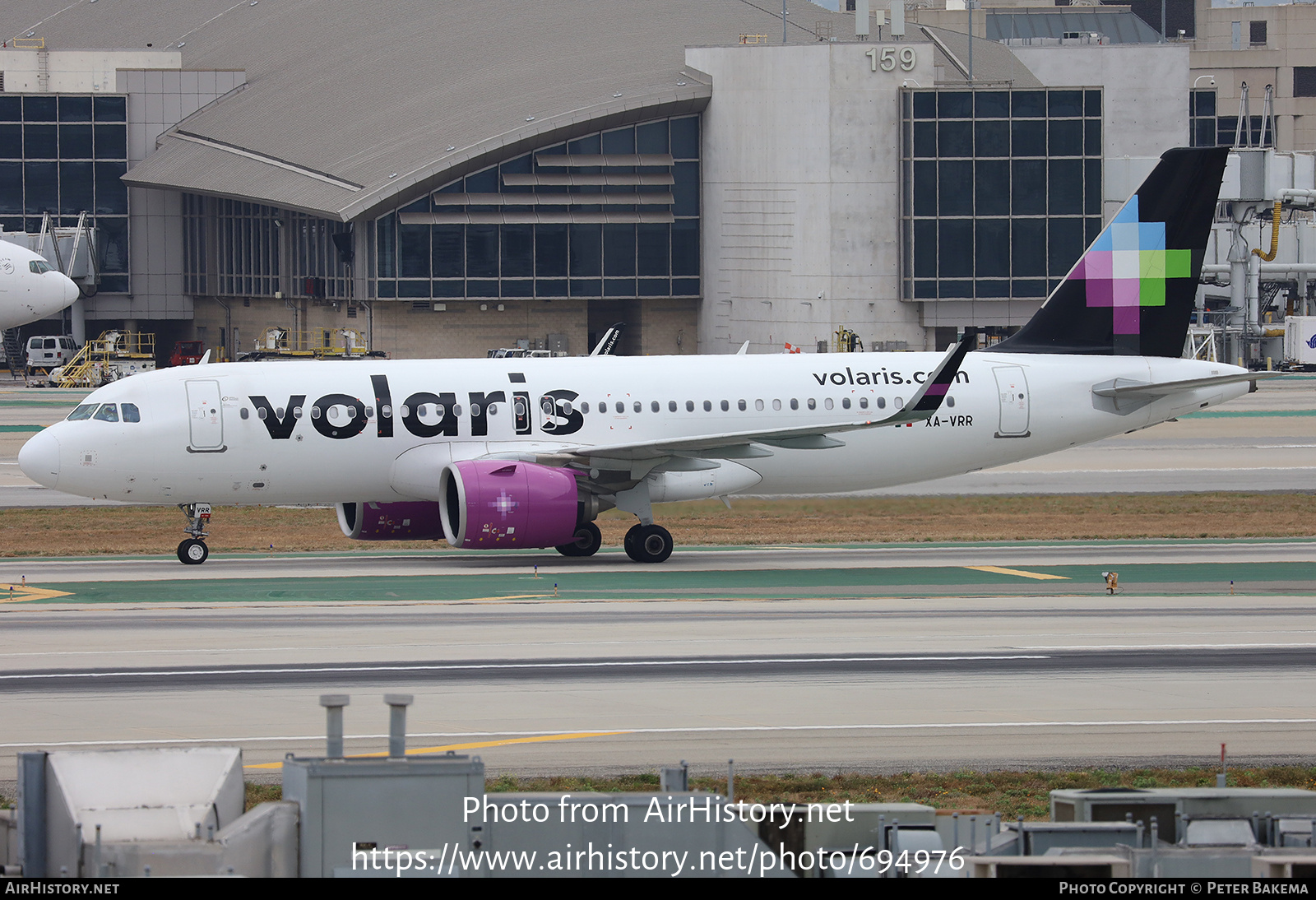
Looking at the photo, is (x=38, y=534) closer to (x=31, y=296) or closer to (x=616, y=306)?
(x=31, y=296)

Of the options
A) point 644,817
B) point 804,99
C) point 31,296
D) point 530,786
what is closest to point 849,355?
point 530,786

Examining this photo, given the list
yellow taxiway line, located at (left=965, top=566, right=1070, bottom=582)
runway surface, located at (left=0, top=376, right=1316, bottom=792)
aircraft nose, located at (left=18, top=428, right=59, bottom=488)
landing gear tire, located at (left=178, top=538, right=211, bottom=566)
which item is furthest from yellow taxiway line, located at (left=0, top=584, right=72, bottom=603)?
yellow taxiway line, located at (left=965, top=566, right=1070, bottom=582)

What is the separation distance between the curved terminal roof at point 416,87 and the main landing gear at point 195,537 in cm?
5615

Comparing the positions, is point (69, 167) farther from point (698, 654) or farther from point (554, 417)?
point (698, 654)

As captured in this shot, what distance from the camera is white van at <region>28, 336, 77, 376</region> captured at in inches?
3787

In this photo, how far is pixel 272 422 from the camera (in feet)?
114

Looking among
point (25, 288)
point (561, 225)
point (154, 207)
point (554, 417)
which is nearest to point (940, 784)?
point (554, 417)

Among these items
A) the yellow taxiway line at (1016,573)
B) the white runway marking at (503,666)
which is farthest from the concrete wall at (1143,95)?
the white runway marking at (503,666)

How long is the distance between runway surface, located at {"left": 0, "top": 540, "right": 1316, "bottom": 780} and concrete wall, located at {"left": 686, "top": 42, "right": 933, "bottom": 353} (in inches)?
2275

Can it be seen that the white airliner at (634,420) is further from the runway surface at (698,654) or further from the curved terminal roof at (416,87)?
the curved terminal roof at (416,87)

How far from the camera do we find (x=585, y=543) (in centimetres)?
3656

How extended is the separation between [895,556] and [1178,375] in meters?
8.21

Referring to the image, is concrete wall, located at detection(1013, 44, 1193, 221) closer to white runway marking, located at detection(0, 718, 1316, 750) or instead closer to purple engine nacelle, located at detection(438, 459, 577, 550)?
purple engine nacelle, located at detection(438, 459, 577, 550)
